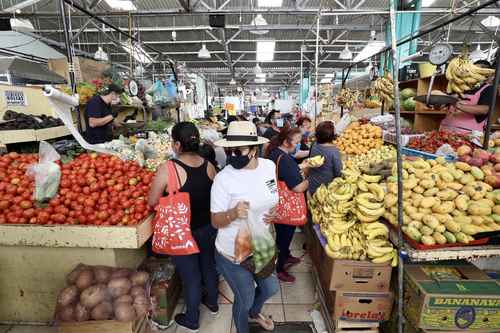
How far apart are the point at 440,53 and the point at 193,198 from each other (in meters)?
3.63

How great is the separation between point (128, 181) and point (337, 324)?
2.35 m

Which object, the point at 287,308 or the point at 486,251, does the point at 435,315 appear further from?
the point at 287,308

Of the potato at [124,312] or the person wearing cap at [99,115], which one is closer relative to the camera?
the potato at [124,312]

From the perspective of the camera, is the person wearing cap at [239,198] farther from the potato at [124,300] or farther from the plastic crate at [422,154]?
the plastic crate at [422,154]

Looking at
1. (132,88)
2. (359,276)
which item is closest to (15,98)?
(132,88)

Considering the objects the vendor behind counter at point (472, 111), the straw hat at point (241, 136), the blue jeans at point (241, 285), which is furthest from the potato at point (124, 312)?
the vendor behind counter at point (472, 111)

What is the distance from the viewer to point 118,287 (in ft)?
7.84

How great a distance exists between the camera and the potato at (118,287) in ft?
7.78

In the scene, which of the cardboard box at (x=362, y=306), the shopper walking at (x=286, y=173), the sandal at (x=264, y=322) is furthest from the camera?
the shopper walking at (x=286, y=173)

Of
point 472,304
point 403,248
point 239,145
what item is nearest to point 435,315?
point 472,304

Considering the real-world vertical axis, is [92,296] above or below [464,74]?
below

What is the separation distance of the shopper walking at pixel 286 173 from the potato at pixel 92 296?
187cm

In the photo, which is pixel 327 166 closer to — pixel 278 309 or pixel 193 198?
pixel 278 309

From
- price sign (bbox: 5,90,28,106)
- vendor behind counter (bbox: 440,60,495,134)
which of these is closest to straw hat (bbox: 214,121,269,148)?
vendor behind counter (bbox: 440,60,495,134)
